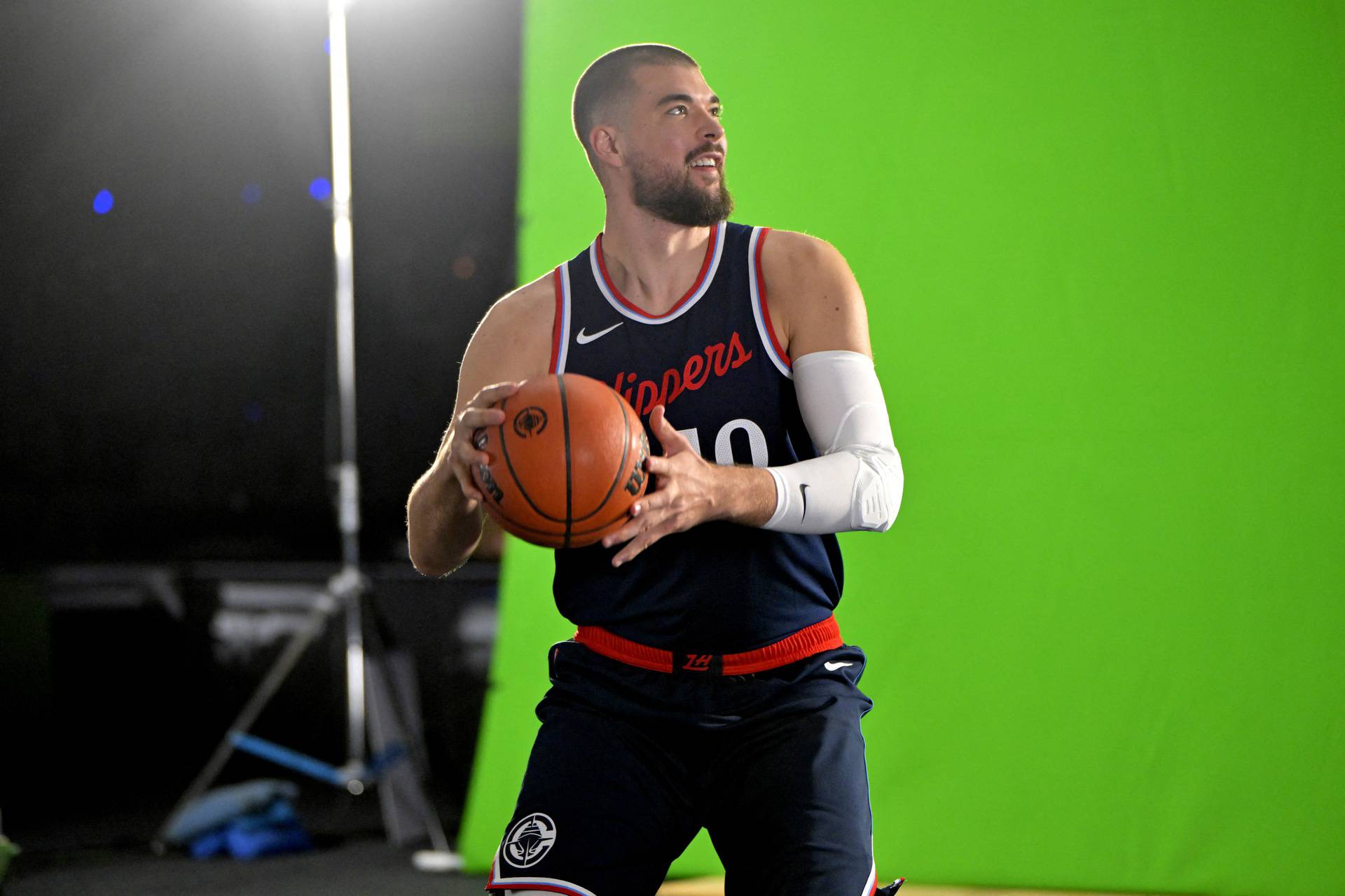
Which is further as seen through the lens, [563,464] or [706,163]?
[706,163]

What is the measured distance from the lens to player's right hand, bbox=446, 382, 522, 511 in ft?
4.49

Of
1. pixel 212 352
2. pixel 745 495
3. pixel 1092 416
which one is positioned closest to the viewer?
pixel 745 495

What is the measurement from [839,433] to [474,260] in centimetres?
242

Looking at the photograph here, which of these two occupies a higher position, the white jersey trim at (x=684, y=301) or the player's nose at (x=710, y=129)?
the player's nose at (x=710, y=129)

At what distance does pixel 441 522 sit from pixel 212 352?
2.62m

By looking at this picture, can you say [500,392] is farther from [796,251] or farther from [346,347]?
[346,347]

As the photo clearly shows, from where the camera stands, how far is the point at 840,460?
4.85ft

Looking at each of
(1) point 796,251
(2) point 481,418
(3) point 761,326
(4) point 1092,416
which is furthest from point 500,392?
(4) point 1092,416

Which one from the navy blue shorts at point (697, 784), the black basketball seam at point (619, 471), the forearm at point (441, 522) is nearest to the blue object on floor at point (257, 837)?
the forearm at point (441, 522)

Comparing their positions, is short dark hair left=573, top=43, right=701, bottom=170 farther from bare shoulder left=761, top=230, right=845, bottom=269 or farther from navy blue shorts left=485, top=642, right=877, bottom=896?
navy blue shorts left=485, top=642, right=877, bottom=896

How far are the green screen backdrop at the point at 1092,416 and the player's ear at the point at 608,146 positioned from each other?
96 centimetres

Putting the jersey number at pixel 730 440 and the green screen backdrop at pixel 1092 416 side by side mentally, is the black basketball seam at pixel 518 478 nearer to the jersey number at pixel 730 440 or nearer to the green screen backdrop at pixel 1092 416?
the jersey number at pixel 730 440

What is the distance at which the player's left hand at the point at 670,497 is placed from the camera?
4.16 ft

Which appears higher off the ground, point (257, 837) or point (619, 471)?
point (619, 471)
